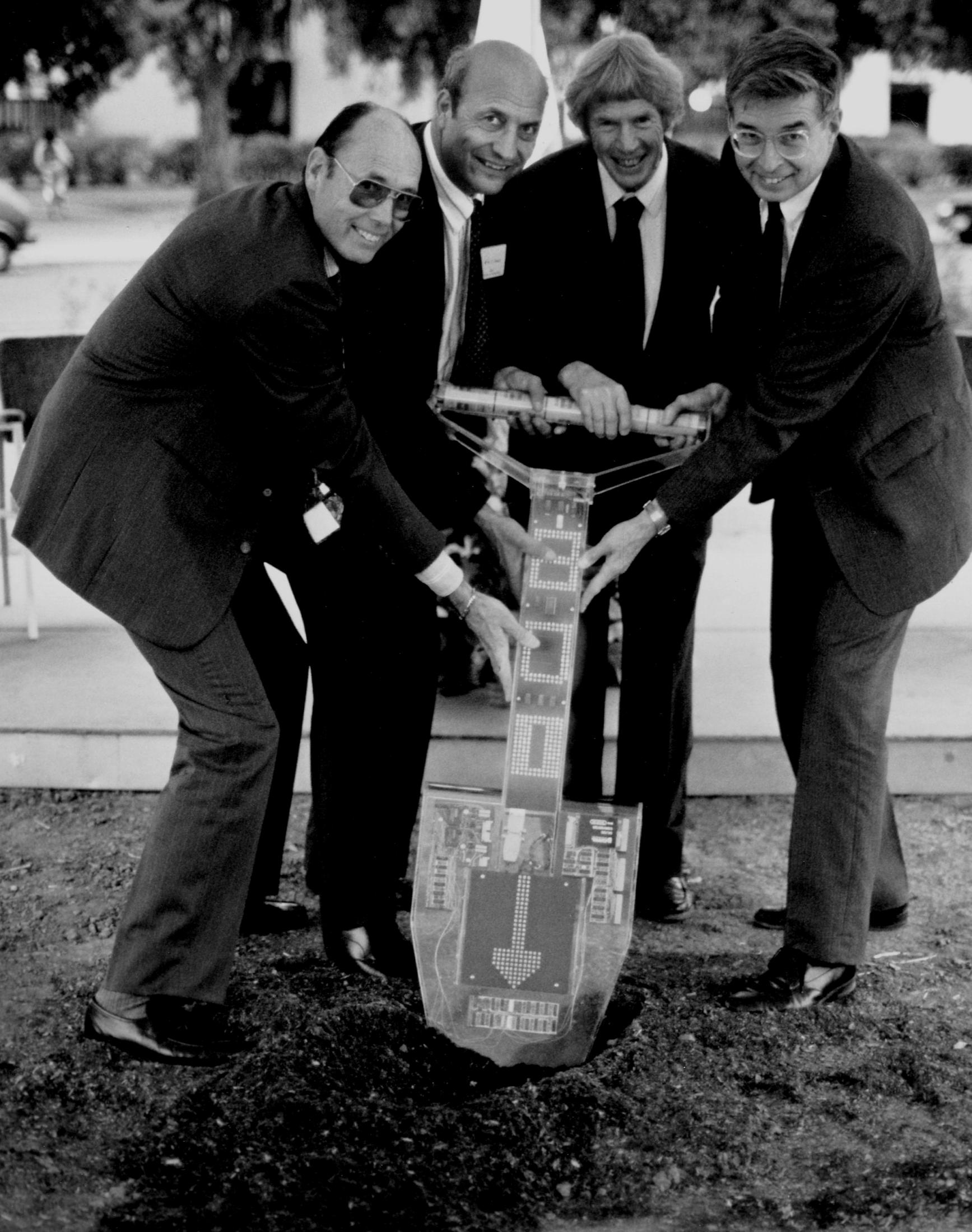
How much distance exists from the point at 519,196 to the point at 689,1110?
1888 mm

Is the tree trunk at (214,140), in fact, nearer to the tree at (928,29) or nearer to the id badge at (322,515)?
the tree at (928,29)

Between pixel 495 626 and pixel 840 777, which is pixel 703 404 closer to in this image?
pixel 495 626

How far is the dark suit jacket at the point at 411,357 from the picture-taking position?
301 centimetres

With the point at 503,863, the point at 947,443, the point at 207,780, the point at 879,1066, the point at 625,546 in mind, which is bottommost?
the point at 879,1066

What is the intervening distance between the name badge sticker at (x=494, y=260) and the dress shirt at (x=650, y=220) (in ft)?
0.81

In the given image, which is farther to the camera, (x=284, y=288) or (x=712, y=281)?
(x=712, y=281)

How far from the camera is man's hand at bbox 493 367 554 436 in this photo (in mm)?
3146

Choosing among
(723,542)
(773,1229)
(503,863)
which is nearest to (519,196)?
(503,863)

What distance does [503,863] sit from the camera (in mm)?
2908

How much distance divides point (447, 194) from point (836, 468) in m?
0.92

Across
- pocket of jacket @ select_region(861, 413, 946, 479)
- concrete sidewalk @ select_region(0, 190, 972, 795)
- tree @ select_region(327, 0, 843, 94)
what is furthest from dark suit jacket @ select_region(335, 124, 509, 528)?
tree @ select_region(327, 0, 843, 94)

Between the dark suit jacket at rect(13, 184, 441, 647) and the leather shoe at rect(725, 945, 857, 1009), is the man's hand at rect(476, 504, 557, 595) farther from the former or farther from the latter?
the leather shoe at rect(725, 945, 857, 1009)

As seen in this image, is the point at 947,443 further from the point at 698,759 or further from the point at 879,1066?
the point at 698,759

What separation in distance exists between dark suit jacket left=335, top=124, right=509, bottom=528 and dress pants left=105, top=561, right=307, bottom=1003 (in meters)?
0.56
